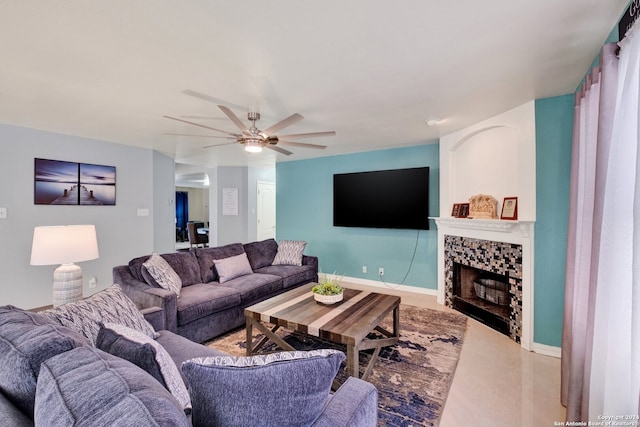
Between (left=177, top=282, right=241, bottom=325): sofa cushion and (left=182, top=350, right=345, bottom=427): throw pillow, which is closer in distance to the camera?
(left=182, top=350, right=345, bottom=427): throw pillow

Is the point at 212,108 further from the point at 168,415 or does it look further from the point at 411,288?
the point at 411,288

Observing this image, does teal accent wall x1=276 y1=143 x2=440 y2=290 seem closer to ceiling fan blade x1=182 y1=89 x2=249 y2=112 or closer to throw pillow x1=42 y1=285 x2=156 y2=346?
ceiling fan blade x1=182 y1=89 x2=249 y2=112

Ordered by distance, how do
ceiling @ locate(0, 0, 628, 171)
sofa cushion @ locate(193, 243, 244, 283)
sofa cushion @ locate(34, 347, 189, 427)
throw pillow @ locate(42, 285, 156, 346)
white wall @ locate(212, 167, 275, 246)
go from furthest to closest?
white wall @ locate(212, 167, 275, 246) < sofa cushion @ locate(193, 243, 244, 283) < ceiling @ locate(0, 0, 628, 171) < throw pillow @ locate(42, 285, 156, 346) < sofa cushion @ locate(34, 347, 189, 427)

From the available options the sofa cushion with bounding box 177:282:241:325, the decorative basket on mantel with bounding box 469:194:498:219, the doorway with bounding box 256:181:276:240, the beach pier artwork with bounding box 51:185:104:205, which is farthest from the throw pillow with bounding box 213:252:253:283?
the doorway with bounding box 256:181:276:240

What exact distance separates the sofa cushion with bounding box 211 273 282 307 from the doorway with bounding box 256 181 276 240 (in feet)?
11.5

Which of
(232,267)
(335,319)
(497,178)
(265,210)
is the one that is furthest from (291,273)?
(265,210)

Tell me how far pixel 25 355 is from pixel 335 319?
172 cm

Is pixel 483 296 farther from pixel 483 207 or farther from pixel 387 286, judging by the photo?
pixel 387 286

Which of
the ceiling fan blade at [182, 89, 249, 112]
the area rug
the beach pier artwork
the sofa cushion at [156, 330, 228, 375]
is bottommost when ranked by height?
the area rug

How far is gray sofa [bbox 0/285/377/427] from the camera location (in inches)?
27.0

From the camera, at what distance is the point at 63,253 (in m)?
2.27

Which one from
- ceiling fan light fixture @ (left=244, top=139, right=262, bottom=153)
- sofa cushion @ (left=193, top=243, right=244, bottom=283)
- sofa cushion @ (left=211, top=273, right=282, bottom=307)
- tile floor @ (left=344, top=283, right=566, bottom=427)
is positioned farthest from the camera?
sofa cushion @ (left=193, top=243, right=244, bottom=283)

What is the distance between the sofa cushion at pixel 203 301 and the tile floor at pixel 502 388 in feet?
6.73

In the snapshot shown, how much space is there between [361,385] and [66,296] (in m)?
2.45
